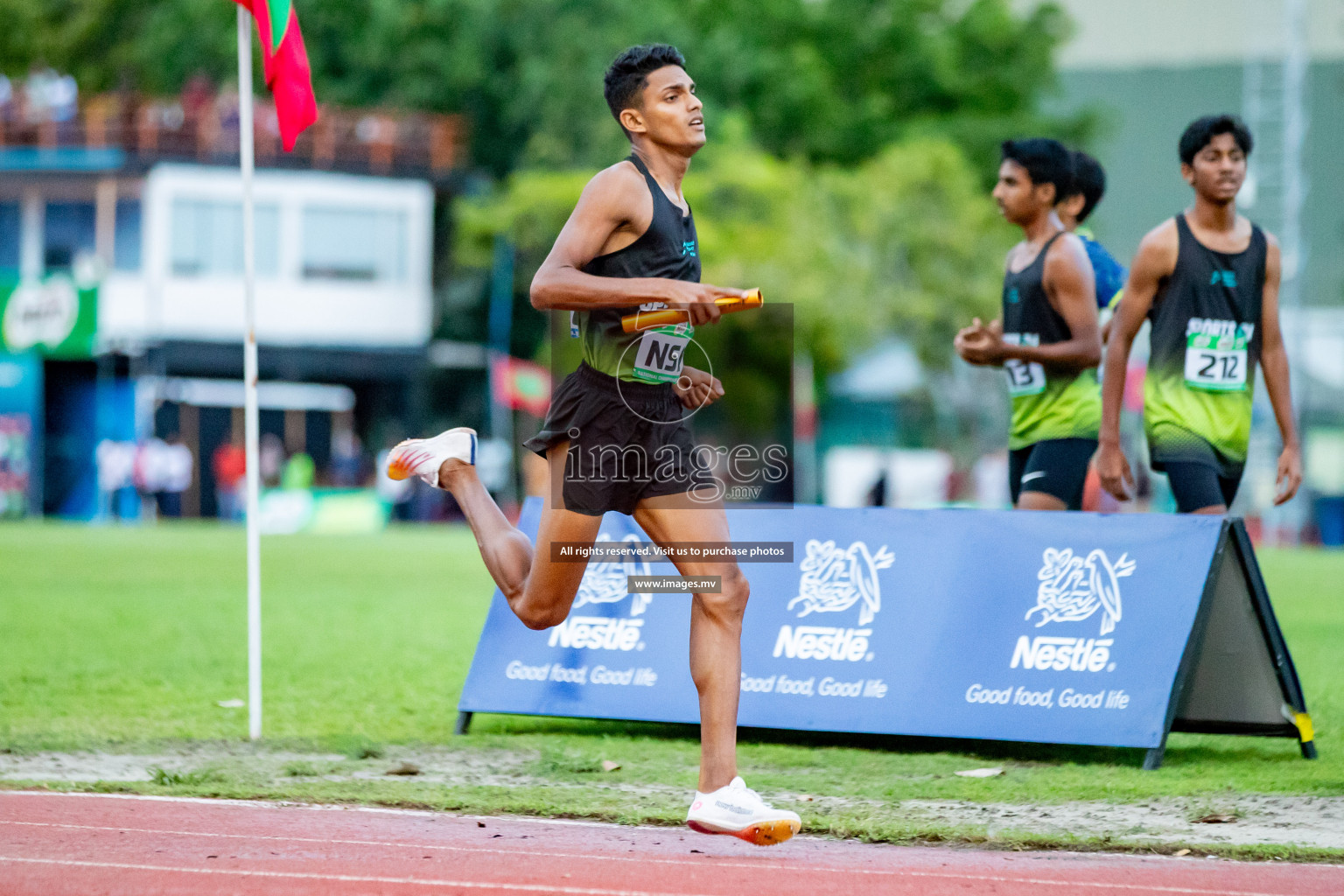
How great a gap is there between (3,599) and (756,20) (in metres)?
43.5

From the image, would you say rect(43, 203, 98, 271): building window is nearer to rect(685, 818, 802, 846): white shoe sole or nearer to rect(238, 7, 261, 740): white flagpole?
rect(238, 7, 261, 740): white flagpole

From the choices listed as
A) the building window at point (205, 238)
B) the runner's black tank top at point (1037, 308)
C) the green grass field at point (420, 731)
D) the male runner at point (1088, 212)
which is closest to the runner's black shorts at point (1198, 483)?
the runner's black tank top at point (1037, 308)

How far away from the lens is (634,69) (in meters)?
5.48

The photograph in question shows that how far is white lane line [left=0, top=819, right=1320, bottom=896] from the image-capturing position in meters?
4.81

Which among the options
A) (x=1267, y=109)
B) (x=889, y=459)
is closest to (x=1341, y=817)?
(x=889, y=459)

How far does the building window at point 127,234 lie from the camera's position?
4247 centimetres

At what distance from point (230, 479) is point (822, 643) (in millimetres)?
32417

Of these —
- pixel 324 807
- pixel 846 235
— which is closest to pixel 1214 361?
pixel 324 807

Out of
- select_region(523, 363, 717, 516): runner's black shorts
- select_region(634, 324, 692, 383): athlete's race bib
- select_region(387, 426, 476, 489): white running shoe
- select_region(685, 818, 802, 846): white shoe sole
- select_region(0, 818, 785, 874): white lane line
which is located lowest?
select_region(0, 818, 785, 874): white lane line

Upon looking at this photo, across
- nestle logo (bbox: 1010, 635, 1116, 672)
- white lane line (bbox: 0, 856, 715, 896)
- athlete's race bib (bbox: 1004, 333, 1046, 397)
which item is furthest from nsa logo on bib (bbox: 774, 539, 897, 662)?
white lane line (bbox: 0, 856, 715, 896)

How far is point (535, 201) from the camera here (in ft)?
134

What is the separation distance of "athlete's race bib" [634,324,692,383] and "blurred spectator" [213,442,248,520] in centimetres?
3341

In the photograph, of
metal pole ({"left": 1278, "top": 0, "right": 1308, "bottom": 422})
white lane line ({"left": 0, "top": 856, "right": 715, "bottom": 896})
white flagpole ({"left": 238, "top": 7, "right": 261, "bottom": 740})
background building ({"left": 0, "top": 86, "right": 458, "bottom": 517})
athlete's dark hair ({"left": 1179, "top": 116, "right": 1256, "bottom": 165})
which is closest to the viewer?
white lane line ({"left": 0, "top": 856, "right": 715, "bottom": 896})

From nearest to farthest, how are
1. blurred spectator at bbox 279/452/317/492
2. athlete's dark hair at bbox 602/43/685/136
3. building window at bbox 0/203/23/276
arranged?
athlete's dark hair at bbox 602/43/685/136
blurred spectator at bbox 279/452/317/492
building window at bbox 0/203/23/276
